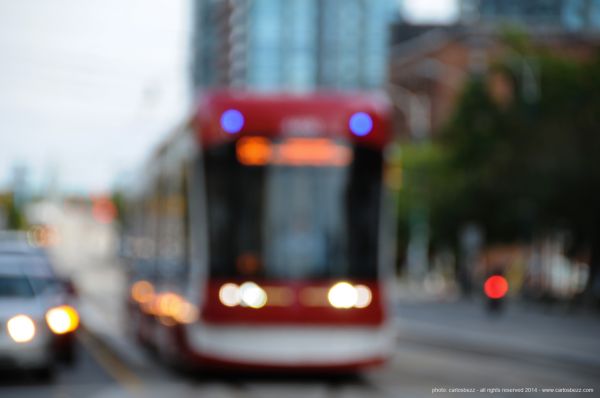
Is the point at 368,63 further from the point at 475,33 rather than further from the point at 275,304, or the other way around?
the point at 275,304

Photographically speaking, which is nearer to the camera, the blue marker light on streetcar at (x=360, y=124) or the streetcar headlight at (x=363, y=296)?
the streetcar headlight at (x=363, y=296)

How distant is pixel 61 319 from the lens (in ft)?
58.6

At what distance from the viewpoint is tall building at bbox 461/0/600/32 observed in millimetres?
80250

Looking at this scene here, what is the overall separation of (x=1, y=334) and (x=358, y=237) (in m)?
4.25

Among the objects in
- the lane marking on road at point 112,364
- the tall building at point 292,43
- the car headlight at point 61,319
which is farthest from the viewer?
the tall building at point 292,43

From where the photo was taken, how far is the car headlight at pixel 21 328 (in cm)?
1611

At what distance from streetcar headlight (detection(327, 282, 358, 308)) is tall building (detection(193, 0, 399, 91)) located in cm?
8568

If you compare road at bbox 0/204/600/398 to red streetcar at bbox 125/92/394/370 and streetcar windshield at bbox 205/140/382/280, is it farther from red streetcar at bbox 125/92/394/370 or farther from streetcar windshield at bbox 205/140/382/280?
streetcar windshield at bbox 205/140/382/280

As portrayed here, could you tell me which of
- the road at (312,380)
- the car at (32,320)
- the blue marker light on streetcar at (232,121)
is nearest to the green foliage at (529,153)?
the road at (312,380)

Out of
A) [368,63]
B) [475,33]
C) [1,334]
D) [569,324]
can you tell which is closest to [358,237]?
[1,334]

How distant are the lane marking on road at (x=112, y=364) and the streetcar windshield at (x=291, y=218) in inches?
70.8

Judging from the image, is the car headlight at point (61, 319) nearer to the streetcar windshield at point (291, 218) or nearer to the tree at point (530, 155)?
the streetcar windshield at point (291, 218)

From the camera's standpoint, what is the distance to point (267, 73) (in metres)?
111

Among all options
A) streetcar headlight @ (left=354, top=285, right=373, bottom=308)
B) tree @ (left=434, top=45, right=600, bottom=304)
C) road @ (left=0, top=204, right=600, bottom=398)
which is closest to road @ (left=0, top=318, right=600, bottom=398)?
road @ (left=0, top=204, right=600, bottom=398)
